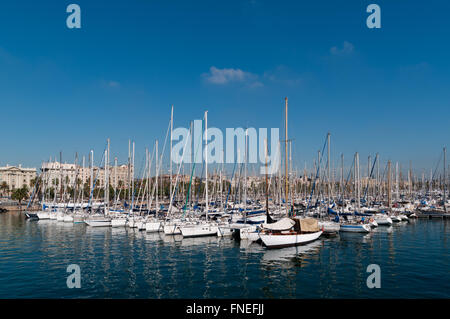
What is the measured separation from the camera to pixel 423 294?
1998 cm

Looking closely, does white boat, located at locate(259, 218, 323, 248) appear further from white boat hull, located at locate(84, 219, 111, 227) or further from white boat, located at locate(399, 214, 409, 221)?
white boat, located at locate(399, 214, 409, 221)

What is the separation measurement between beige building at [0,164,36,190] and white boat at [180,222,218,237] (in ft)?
599

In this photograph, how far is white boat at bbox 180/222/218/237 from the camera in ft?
136

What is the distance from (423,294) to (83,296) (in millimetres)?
22306

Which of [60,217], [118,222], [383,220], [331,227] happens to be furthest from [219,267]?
[60,217]

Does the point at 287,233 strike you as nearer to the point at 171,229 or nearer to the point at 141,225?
the point at 171,229

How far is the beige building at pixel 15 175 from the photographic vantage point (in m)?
184

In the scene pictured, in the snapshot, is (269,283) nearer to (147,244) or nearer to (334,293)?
(334,293)

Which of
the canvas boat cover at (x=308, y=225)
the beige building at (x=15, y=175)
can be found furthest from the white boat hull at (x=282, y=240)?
the beige building at (x=15, y=175)

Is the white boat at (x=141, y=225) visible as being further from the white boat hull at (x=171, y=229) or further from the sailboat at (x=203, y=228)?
the sailboat at (x=203, y=228)

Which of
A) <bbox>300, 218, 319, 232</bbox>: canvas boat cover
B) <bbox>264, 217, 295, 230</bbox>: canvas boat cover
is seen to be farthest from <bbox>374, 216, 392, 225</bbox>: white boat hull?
<bbox>264, 217, 295, 230</bbox>: canvas boat cover

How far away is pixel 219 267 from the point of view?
2672 cm
